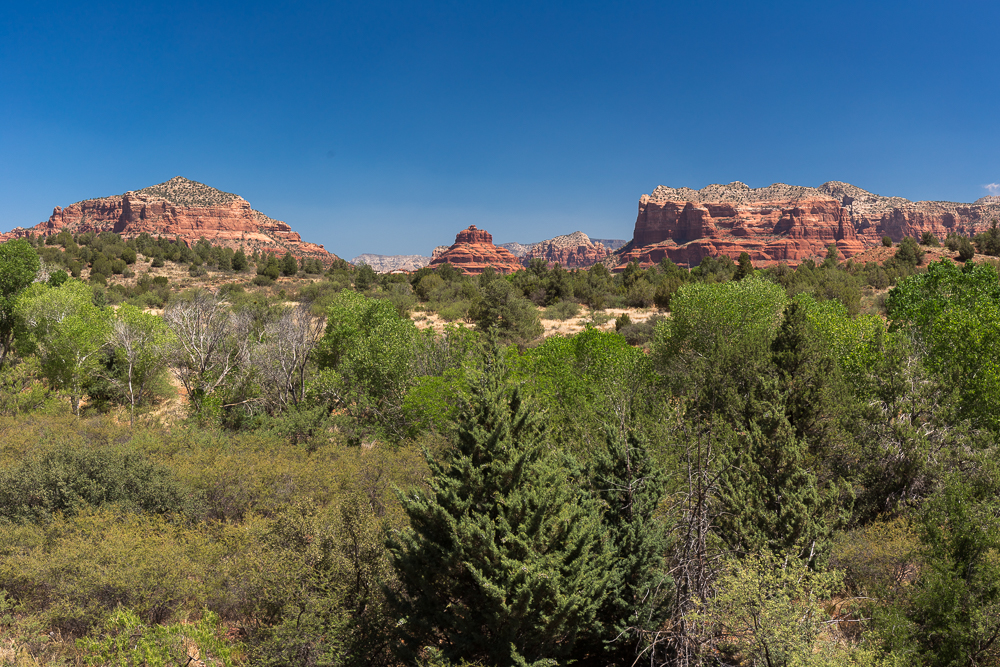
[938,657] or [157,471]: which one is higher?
[157,471]

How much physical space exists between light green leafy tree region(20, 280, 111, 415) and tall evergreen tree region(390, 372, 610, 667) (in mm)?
31972

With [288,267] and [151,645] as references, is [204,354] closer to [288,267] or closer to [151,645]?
[151,645]

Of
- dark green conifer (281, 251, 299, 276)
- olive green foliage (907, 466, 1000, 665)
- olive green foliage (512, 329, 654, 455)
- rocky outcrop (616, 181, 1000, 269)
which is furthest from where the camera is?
rocky outcrop (616, 181, 1000, 269)

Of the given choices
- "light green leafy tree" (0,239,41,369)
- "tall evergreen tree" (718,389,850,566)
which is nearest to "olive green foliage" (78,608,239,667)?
"tall evergreen tree" (718,389,850,566)

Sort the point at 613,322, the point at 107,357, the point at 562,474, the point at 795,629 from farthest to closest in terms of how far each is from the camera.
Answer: the point at 613,322
the point at 107,357
the point at 562,474
the point at 795,629

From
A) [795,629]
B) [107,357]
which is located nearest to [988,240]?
[795,629]

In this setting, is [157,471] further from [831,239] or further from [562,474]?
[831,239]

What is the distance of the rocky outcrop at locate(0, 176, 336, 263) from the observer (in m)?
146

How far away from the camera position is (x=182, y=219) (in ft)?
485

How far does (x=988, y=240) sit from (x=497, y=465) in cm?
8561

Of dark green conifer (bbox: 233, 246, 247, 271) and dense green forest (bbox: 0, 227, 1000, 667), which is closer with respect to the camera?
dense green forest (bbox: 0, 227, 1000, 667)

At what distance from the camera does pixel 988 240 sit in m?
66.4

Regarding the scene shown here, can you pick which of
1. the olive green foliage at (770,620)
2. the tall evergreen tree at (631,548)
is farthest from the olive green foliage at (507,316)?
the olive green foliage at (770,620)

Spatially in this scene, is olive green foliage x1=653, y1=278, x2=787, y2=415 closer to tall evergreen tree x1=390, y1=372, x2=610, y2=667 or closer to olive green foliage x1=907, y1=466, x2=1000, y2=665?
olive green foliage x1=907, y1=466, x2=1000, y2=665
